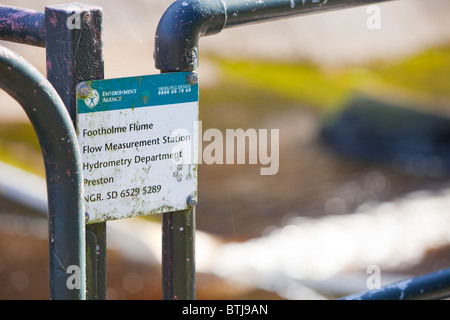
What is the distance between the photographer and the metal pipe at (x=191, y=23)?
118cm

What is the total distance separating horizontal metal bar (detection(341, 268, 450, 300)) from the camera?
1.19 metres

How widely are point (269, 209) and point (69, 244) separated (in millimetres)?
4604

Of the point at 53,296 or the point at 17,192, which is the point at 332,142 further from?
the point at 53,296

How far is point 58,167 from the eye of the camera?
914mm

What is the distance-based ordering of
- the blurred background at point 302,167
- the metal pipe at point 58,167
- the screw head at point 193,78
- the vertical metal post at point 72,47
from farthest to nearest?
the blurred background at point 302,167, the screw head at point 193,78, the vertical metal post at point 72,47, the metal pipe at point 58,167

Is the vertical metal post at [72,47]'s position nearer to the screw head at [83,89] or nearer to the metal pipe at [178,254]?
the screw head at [83,89]

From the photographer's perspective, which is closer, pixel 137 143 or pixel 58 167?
pixel 58 167

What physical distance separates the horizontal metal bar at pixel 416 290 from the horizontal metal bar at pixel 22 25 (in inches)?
24.5

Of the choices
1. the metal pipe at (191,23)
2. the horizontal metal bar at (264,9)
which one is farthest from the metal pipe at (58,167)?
the horizontal metal bar at (264,9)

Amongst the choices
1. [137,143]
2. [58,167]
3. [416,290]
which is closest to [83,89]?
[137,143]

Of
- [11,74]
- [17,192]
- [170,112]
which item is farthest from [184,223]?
[17,192]

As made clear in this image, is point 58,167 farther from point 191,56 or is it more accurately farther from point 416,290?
point 416,290

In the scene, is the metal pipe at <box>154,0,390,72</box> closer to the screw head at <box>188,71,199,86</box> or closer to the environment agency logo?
the screw head at <box>188,71,199,86</box>

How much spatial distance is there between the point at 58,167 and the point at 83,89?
234mm
